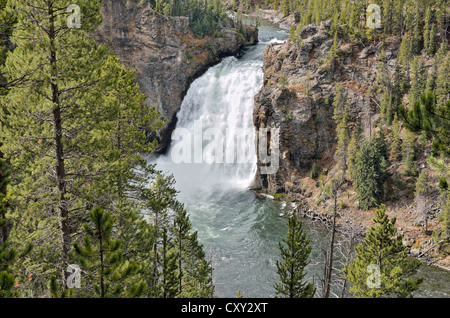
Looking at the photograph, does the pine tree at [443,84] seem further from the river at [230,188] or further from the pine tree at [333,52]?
the river at [230,188]

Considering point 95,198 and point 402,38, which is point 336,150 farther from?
point 95,198

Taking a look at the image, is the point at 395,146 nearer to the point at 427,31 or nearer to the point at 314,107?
the point at 314,107

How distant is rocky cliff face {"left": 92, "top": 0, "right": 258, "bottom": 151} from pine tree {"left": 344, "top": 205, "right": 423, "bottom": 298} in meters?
50.4

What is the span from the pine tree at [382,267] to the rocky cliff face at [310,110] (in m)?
29.6

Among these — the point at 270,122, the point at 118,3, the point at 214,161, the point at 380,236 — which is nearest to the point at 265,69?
the point at 270,122

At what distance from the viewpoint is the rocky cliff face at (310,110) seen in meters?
48.8

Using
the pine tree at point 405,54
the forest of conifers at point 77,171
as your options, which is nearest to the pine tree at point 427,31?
the pine tree at point 405,54

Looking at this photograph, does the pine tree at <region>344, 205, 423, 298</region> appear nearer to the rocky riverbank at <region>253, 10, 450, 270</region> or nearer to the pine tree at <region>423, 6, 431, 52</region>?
the rocky riverbank at <region>253, 10, 450, 270</region>

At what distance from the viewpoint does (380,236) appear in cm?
1783

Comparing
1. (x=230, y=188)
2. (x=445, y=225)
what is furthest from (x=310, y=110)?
(x=445, y=225)

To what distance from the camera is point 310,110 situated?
1943 inches

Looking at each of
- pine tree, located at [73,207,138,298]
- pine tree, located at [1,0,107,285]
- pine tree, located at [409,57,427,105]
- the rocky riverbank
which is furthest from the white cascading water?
pine tree, located at [409,57,427,105]

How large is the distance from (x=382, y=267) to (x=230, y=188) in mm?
34994
